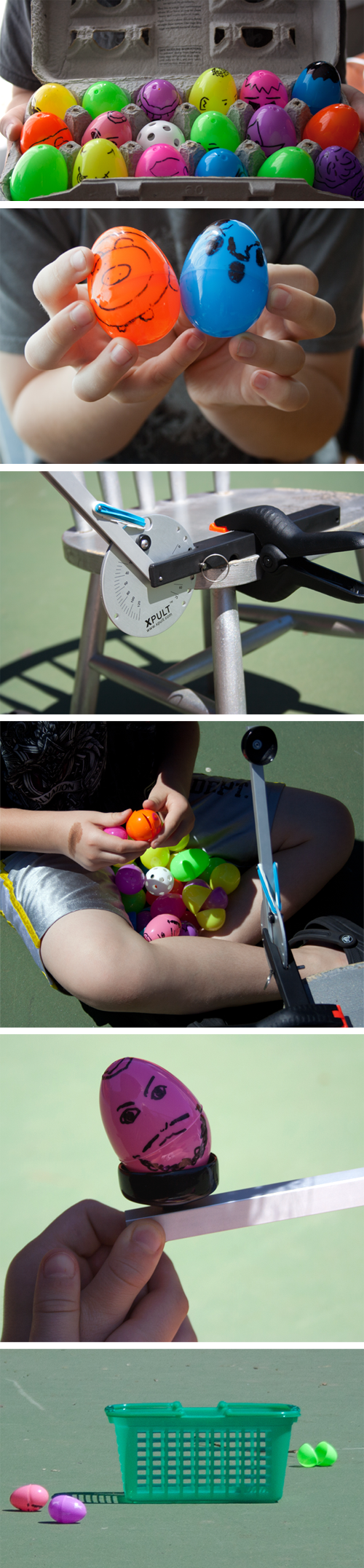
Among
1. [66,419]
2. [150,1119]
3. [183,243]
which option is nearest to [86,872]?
[150,1119]

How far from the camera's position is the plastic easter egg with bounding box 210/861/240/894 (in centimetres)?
75

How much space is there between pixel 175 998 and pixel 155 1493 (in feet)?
1.01

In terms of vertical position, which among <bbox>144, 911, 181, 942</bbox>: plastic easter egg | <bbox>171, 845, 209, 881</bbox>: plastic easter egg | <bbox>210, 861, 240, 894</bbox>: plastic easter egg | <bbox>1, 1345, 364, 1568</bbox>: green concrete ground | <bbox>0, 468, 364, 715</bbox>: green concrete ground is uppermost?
<bbox>171, 845, 209, 881</bbox>: plastic easter egg

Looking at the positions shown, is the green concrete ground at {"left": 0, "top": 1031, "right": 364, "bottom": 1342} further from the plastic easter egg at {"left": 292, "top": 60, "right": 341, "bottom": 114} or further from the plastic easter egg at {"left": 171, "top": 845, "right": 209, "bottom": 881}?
the plastic easter egg at {"left": 292, "top": 60, "right": 341, "bottom": 114}

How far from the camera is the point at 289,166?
22.6 inches

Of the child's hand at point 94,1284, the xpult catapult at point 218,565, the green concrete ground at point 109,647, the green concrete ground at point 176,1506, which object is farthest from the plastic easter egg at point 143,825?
the green concrete ground at point 109,647

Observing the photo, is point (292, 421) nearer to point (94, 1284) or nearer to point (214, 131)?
point (214, 131)

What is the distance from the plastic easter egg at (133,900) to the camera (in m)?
0.75

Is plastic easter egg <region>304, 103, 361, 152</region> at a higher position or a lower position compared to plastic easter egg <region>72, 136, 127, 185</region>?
higher

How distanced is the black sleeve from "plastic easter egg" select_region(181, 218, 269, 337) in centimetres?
13

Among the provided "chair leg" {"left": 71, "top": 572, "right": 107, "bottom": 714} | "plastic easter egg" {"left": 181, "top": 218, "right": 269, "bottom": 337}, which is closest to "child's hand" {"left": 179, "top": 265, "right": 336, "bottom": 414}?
"plastic easter egg" {"left": 181, "top": 218, "right": 269, "bottom": 337}

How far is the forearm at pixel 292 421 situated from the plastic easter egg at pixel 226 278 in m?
0.14

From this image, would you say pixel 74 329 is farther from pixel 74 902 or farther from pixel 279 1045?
pixel 279 1045

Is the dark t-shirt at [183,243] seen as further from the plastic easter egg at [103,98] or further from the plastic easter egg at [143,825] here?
the plastic easter egg at [143,825]
